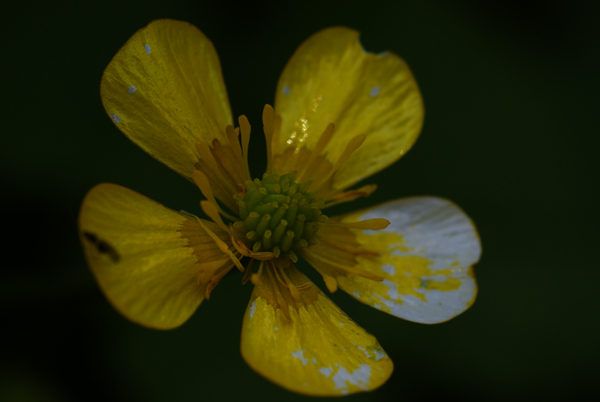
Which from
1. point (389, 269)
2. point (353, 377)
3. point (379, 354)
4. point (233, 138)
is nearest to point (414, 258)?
point (389, 269)

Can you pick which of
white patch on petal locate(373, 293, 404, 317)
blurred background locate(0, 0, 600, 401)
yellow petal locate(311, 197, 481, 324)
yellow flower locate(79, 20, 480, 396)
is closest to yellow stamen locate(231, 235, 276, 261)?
yellow flower locate(79, 20, 480, 396)

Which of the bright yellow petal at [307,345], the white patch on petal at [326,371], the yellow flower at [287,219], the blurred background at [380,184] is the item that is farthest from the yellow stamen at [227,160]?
the white patch on petal at [326,371]

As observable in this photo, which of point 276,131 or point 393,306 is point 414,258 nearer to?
point 393,306

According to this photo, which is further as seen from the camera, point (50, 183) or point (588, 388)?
point (588, 388)

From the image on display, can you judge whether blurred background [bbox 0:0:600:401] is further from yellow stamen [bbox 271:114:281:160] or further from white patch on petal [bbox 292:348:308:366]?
white patch on petal [bbox 292:348:308:366]

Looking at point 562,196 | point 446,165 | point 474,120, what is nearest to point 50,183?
point 446,165

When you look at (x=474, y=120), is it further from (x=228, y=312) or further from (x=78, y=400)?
(x=78, y=400)

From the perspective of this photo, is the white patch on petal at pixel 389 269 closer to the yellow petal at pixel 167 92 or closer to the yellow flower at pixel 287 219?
the yellow flower at pixel 287 219
